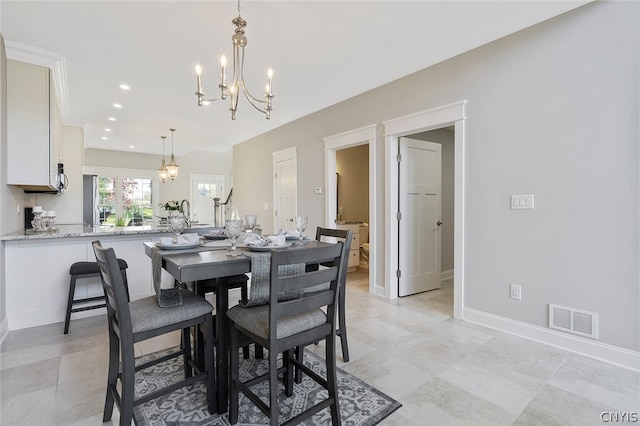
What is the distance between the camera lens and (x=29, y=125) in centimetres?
298

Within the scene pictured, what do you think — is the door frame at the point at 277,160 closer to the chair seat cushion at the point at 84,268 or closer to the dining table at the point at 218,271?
the chair seat cushion at the point at 84,268

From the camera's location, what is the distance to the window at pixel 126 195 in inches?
309

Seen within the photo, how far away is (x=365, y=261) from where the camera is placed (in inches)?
232

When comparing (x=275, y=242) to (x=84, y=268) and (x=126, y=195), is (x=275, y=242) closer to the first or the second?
(x=84, y=268)

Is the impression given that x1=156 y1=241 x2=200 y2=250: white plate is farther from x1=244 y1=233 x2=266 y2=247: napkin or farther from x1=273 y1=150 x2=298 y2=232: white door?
x1=273 y1=150 x2=298 y2=232: white door

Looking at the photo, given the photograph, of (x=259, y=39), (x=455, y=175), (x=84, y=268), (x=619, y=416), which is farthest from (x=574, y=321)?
(x=84, y=268)

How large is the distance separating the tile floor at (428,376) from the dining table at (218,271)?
677mm

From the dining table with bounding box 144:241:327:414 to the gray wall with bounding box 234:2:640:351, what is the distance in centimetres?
230

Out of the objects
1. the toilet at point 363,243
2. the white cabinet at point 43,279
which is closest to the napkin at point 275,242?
the white cabinet at point 43,279

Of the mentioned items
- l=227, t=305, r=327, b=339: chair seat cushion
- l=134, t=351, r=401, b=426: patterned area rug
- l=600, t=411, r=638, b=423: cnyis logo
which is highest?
l=227, t=305, r=327, b=339: chair seat cushion

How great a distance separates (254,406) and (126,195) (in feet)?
A: 26.8

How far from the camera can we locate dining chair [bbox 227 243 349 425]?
4.33 ft

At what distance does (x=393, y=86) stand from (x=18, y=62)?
3.86 m

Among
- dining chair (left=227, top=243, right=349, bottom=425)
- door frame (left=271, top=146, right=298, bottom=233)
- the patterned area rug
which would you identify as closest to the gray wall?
the patterned area rug
